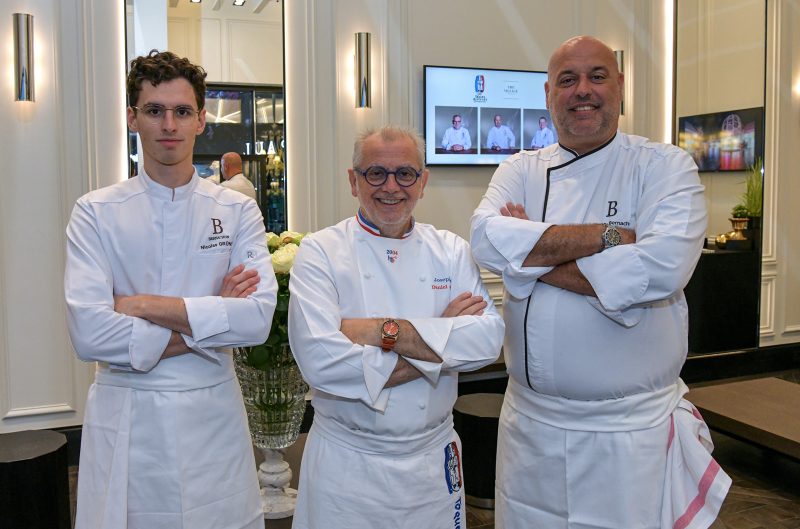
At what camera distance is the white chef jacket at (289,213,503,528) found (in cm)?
177

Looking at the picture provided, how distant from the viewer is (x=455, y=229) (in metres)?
5.14

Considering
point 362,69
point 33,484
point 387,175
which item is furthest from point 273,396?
point 362,69

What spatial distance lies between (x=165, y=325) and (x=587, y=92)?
132 centimetres

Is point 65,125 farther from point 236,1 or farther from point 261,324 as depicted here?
point 261,324

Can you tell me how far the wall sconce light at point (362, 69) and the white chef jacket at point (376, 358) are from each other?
2846 mm

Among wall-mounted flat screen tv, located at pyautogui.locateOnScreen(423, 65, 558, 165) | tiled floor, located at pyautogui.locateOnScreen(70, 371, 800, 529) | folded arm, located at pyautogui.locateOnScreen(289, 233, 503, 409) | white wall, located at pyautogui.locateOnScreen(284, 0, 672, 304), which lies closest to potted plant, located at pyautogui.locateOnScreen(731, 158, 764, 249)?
white wall, located at pyautogui.locateOnScreen(284, 0, 672, 304)

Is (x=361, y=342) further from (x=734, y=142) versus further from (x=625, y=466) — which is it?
(x=734, y=142)

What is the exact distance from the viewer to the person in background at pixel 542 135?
17.3ft

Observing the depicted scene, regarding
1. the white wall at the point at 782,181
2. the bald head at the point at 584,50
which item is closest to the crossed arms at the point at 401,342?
the bald head at the point at 584,50

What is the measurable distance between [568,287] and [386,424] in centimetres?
61

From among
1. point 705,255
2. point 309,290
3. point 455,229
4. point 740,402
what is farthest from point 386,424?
point 705,255

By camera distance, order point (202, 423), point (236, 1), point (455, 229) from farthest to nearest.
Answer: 1. point (455, 229)
2. point (236, 1)
3. point (202, 423)

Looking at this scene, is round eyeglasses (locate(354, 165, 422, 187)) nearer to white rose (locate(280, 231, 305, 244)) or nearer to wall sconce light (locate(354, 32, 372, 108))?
white rose (locate(280, 231, 305, 244))

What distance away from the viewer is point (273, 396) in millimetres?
2312
